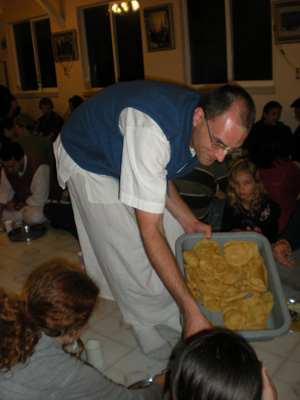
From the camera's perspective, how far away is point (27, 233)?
3492 millimetres

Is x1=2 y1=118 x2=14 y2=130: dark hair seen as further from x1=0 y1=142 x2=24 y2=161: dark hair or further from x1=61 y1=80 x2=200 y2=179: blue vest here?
x1=61 y1=80 x2=200 y2=179: blue vest

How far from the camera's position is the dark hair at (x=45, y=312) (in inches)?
44.1

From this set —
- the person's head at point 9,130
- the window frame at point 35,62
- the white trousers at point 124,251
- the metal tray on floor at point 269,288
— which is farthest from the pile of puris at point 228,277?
the window frame at point 35,62

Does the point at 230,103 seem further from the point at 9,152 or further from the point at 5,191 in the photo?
the point at 5,191

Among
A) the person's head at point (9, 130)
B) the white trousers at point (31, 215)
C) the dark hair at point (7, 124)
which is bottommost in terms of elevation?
the white trousers at point (31, 215)

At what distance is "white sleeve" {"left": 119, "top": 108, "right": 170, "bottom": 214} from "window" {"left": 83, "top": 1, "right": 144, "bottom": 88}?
4.84 m

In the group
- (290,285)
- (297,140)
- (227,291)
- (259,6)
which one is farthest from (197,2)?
(227,291)

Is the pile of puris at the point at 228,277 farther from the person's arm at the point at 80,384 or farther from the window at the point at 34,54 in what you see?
the window at the point at 34,54

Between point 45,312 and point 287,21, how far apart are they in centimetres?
398

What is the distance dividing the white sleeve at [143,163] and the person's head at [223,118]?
15 centimetres

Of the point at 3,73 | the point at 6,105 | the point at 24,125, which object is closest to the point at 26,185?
the point at 24,125

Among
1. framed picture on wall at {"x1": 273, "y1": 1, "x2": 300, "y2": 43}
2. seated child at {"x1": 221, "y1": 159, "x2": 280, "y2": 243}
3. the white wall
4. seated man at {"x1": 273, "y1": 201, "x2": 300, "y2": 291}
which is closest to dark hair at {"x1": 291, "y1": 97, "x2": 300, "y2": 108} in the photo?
the white wall

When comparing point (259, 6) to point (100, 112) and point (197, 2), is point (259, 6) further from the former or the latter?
point (100, 112)

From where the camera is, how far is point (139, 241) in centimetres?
178
